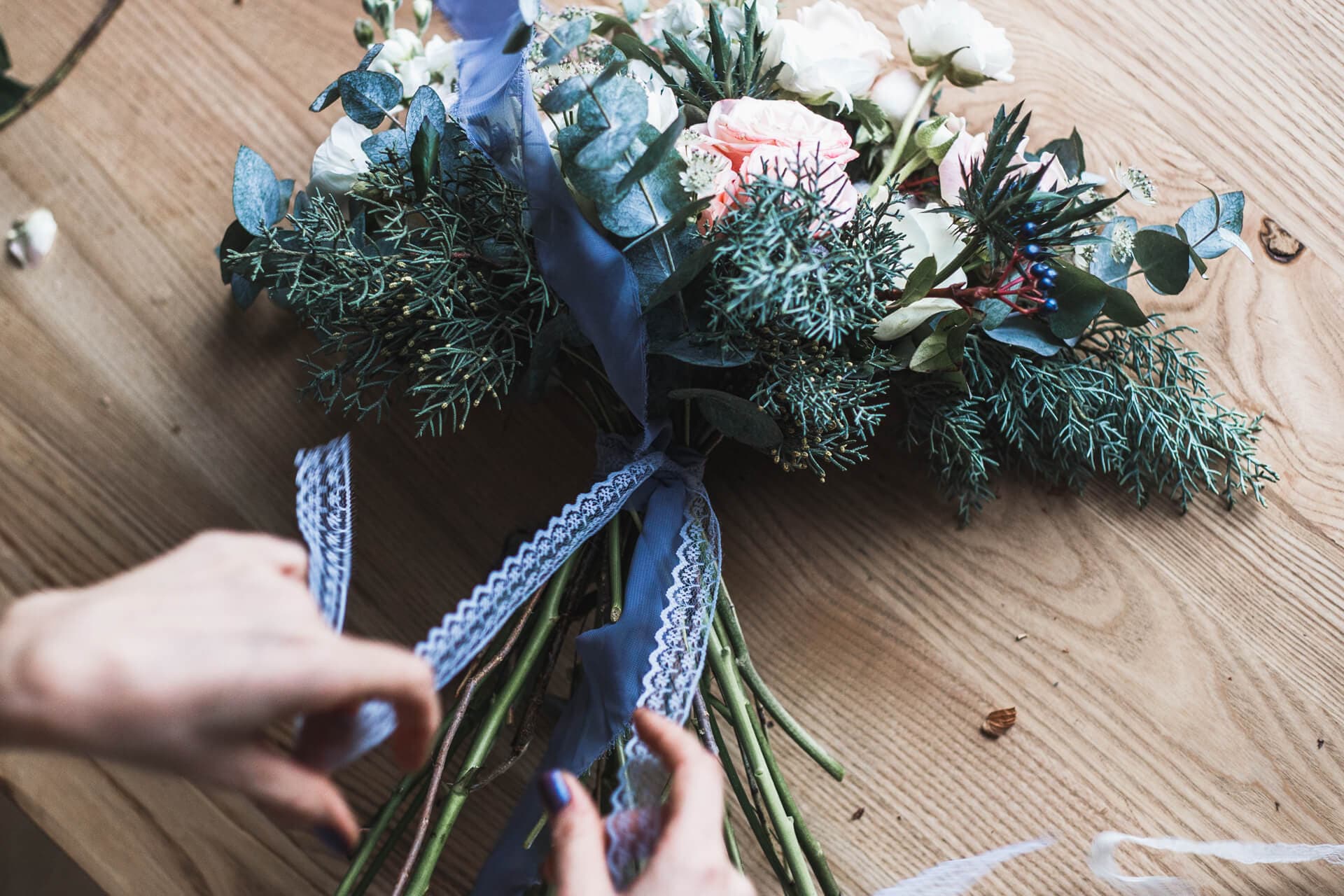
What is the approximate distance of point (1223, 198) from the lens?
2.30 ft

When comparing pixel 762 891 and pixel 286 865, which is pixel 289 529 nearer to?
pixel 286 865

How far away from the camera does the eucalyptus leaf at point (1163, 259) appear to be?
26.5 inches

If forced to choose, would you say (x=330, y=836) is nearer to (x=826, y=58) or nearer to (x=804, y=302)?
(x=804, y=302)

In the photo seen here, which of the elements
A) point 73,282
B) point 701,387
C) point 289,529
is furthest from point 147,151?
point 701,387

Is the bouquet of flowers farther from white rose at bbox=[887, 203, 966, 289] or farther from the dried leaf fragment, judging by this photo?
the dried leaf fragment

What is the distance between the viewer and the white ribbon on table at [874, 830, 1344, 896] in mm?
563

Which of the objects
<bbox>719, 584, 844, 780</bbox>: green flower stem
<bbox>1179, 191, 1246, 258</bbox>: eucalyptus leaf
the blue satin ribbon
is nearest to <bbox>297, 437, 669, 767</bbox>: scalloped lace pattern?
the blue satin ribbon

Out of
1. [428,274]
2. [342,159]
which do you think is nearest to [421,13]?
[342,159]

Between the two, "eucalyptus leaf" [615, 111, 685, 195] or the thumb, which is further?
"eucalyptus leaf" [615, 111, 685, 195]

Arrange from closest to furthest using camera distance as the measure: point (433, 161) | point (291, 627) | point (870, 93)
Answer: point (291, 627)
point (433, 161)
point (870, 93)

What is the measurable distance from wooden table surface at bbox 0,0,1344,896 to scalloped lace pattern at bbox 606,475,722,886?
7.2 inches

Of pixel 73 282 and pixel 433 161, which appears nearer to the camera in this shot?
pixel 433 161

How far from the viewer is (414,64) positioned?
70 centimetres

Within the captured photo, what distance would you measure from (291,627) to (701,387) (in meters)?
0.40
